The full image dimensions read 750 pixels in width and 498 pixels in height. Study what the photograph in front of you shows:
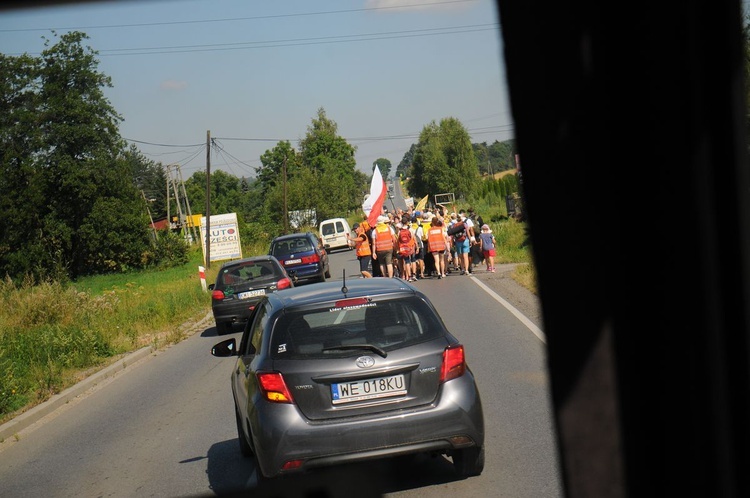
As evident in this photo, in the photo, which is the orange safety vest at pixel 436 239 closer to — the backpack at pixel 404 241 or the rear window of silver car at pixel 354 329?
the backpack at pixel 404 241

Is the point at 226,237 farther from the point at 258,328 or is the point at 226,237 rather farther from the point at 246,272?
the point at 258,328

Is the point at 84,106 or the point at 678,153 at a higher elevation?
the point at 84,106

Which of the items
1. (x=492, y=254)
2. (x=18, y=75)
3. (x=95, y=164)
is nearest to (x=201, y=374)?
(x=492, y=254)

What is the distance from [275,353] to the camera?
21.5ft

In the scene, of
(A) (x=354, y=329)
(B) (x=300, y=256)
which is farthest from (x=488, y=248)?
(A) (x=354, y=329)

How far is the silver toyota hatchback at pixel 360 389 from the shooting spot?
6.12 metres

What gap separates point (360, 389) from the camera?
6.26 meters

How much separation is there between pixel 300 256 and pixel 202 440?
810 inches

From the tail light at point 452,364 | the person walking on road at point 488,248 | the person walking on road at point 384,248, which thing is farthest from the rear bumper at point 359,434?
the person walking on road at point 488,248

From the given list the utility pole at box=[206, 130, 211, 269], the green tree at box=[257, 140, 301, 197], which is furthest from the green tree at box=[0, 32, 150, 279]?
the green tree at box=[257, 140, 301, 197]

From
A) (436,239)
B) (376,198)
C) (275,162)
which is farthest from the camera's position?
(275,162)

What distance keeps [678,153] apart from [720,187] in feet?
0.51

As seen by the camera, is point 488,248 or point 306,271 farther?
point 306,271

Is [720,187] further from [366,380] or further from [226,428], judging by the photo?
[226,428]
